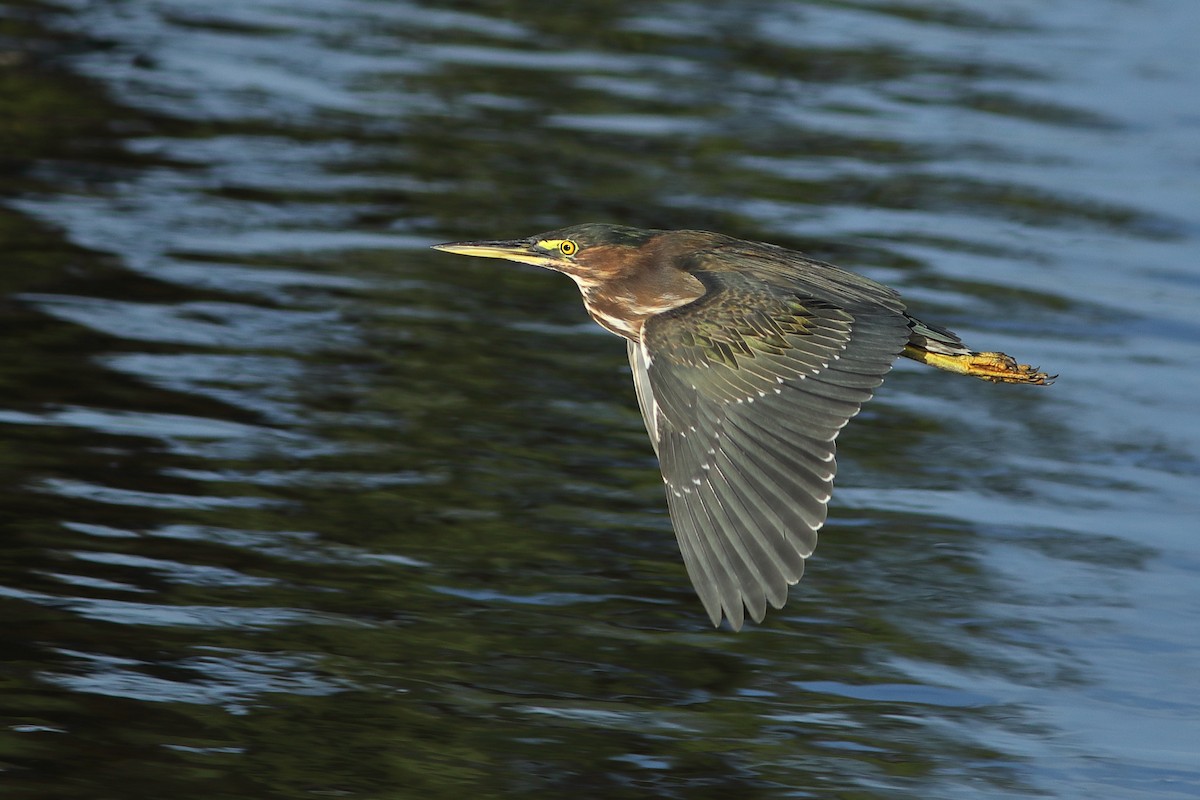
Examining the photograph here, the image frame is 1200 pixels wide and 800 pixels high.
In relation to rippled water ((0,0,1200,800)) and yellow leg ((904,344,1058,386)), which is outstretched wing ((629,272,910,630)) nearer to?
yellow leg ((904,344,1058,386))

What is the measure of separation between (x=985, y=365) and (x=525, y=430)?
2.72 meters

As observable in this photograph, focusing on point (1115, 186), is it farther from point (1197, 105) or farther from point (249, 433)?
point (249, 433)

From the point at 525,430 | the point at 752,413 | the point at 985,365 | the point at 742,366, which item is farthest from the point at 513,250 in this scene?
the point at 985,365

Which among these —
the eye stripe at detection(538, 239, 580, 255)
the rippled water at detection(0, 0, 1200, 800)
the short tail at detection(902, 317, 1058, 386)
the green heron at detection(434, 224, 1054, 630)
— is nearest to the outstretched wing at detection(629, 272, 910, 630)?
the green heron at detection(434, 224, 1054, 630)

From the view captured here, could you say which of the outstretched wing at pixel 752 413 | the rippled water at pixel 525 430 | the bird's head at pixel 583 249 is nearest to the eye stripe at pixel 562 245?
the bird's head at pixel 583 249

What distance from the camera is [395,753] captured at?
22.2ft

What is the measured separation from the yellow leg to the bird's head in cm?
118

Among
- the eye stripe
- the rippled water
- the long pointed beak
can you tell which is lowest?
the rippled water

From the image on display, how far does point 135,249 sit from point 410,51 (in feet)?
17.6

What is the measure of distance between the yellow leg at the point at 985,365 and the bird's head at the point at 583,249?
1.18 m

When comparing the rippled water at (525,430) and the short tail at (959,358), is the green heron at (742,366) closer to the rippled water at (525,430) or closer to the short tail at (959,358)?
the short tail at (959,358)

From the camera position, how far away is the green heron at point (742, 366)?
660 centimetres

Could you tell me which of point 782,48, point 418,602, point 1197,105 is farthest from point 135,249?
point 1197,105

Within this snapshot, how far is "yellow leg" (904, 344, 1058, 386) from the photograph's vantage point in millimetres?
7805
